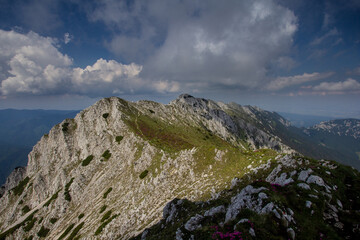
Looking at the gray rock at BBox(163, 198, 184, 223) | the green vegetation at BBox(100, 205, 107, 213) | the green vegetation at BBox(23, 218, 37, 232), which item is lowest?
the green vegetation at BBox(23, 218, 37, 232)

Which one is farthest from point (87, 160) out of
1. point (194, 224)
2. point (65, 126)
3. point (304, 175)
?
point (304, 175)

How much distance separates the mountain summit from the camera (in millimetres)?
13703

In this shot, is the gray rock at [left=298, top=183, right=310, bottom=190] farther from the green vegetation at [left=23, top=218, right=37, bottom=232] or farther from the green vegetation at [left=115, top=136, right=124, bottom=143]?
the green vegetation at [left=23, top=218, right=37, bottom=232]

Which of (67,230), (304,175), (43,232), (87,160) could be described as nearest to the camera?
(304,175)

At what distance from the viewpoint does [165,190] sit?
3856cm

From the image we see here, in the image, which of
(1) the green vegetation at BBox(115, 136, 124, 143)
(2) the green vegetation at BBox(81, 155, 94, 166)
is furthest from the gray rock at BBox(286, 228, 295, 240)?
(2) the green vegetation at BBox(81, 155, 94, 166)

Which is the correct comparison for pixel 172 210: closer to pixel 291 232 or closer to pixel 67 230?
pixel 291 232

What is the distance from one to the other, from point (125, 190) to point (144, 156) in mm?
13881

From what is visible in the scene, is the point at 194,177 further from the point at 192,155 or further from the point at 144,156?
the point at 144,156

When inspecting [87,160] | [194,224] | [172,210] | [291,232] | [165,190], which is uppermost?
[291,232]

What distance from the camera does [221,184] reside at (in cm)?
2844

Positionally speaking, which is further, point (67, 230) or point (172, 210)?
point (67, 230)

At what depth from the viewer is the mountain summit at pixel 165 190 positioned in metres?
13.7

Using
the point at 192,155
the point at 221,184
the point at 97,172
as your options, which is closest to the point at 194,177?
the point at 192,155
